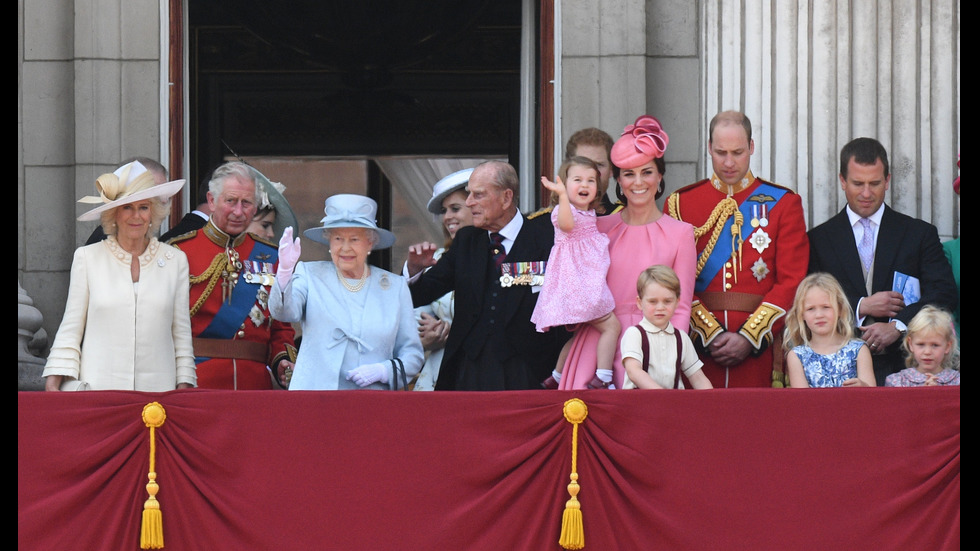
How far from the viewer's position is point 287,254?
262 inches

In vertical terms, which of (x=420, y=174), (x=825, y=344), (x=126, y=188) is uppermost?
(x=420, y=174)

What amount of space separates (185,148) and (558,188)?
317cm

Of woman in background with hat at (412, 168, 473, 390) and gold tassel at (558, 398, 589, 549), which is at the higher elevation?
woman in background with hat at (412, 168, 473, 390)

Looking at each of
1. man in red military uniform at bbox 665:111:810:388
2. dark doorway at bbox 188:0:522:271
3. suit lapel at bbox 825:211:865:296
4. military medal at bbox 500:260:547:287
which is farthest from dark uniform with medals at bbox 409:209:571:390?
dark doorway at bbox 188:0:522:271

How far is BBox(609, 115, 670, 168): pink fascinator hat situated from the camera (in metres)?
7.04

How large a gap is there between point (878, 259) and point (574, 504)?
2.14 metres

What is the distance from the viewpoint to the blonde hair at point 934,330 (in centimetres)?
685

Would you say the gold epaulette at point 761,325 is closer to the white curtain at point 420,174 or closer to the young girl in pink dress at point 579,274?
the young girl in pink dress at point 579,274

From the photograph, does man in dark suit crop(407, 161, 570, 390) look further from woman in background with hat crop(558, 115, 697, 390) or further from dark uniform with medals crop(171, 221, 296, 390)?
dark uniform with medals crop(171, 221, 296, 390)

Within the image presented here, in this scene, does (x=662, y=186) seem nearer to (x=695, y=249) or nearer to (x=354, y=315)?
(x=695, y=249)

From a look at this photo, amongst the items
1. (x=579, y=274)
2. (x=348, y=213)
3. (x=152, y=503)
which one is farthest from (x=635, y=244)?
(x=152, y=503)

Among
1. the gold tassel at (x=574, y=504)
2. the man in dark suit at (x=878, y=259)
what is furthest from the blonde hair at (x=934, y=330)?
the gold tassel at (x=574, y=504)

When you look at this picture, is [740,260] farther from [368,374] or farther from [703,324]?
[368,374]
